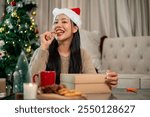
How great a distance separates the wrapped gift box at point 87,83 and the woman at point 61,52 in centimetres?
Result: 44

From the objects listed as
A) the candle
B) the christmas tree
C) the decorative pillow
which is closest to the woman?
the candle

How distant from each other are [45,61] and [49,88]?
1.76 feet

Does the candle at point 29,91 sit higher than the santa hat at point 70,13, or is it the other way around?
the santa hat at point 70,13

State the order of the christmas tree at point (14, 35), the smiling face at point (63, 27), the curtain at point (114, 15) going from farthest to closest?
the curtain at point (114, 15)
the christmas tree at point (14, 35)
the smiling face at point (63, 27)

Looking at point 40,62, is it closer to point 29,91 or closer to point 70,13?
point 70,13

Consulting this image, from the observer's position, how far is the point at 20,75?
39.6 inches

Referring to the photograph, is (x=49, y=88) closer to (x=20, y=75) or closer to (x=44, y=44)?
(x=20, y=75)

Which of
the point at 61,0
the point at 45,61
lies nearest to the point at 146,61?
the point at 61,0

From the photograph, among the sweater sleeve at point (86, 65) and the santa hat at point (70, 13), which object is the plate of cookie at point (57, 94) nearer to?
the sweater sleeve at point (86, 65)

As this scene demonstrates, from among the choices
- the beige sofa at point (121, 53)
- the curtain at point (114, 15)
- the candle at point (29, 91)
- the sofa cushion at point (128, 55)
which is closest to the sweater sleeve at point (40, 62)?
the candle at point (29, 91)

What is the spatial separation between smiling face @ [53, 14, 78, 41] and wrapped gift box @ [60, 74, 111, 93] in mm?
550

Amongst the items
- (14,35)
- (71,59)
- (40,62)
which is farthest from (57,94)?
(14,35)

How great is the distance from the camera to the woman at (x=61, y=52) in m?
1.37

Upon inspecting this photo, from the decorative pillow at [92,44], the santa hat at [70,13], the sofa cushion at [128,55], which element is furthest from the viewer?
the decorative pillow at [92,44]
